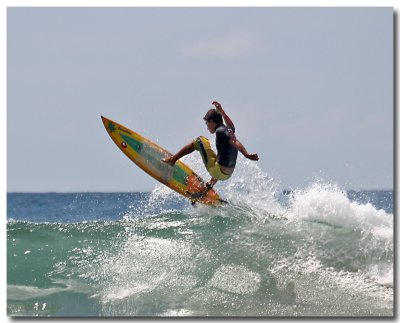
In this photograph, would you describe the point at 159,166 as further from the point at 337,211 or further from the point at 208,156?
the point at 337,211

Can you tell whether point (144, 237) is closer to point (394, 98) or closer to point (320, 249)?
point (320, 249)

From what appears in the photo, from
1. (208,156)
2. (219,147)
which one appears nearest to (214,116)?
(219,147)

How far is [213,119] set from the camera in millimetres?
7484

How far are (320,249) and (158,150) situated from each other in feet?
10.2

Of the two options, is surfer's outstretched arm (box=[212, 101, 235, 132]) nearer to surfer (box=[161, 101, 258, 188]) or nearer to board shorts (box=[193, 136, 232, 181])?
surfer (box=[161, 101, 258, 188])

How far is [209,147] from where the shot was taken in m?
7.88

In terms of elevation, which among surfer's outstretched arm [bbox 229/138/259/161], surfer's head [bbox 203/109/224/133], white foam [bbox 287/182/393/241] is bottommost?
white foam [bbox 287/182/393/241]

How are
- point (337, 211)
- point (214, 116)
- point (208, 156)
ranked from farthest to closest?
point (208, 156) < point (214, 116) < point (337, 211)

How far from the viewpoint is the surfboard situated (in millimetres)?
8578

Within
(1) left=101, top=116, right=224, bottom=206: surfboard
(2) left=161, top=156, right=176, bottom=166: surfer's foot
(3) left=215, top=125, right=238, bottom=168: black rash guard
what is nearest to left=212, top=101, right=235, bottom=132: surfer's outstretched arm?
(3) left=215, top=125, right=238, bottom=168: black rash guard

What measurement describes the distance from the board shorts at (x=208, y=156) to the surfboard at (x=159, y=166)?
648mm

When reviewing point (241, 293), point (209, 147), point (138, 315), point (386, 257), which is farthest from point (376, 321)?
point (209, 147)

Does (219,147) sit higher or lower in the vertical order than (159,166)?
higher

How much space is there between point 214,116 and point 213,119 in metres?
0.04
